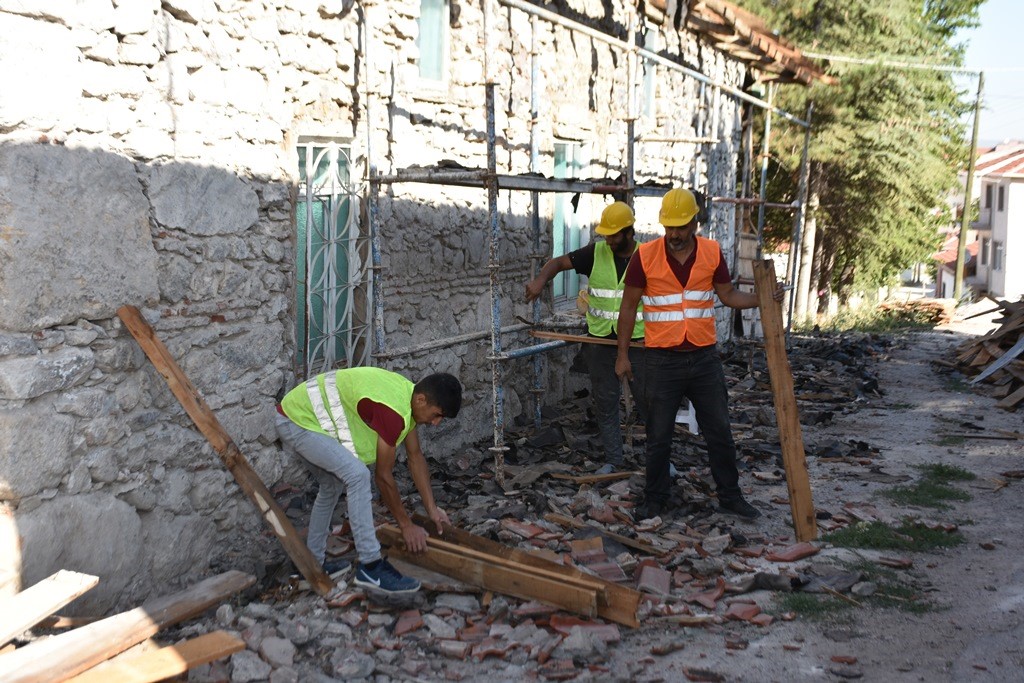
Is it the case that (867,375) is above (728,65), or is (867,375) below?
below

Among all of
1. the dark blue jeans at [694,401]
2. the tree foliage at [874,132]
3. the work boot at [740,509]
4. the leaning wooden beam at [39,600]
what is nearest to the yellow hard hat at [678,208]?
the dark blue jeans at [694,401]

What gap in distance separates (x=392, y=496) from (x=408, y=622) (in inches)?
25.4

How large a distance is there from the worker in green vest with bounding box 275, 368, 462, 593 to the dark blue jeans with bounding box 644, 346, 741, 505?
1.91 metres

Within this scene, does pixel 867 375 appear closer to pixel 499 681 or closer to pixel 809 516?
pixel 809 516

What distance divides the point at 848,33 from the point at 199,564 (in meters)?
21.4

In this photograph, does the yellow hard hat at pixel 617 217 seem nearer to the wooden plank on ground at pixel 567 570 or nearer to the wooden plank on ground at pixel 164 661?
the wooden plank on ground at pixel 567 570

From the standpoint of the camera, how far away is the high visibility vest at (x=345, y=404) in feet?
17.3

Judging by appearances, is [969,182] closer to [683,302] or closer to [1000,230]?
[1000,230]

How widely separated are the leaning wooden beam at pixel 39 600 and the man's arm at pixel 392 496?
1.40 m

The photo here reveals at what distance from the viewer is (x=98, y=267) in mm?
4906

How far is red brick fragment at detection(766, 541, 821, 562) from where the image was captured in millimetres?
6148

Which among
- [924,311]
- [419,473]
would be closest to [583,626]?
[419,473]

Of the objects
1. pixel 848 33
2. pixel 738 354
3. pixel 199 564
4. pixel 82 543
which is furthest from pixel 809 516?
pixel 848 33

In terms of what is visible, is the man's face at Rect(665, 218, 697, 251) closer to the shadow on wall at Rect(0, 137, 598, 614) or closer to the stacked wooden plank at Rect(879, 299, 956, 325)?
the shadow on wall at Rect(0, 137, 598, 614)
